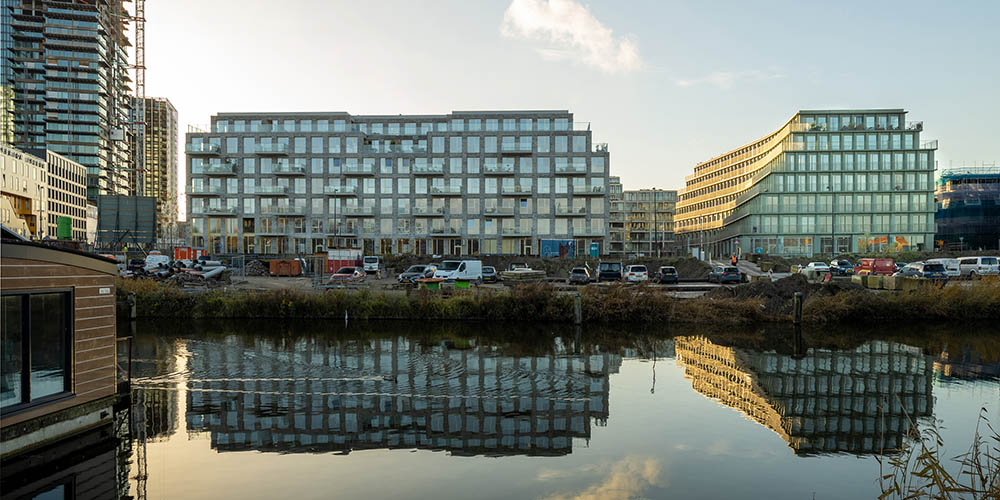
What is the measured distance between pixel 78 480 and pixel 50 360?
233 centimetres

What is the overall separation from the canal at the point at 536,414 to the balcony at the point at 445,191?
61968 millimetres

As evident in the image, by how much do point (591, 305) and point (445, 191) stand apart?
→ 57637 millimetres

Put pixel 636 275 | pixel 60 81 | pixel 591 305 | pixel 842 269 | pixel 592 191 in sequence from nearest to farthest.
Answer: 1. pixel 591 305
2. pixel 636 275
3. pixel 842 269
4. pixel 592 191
5. pixel 60 81

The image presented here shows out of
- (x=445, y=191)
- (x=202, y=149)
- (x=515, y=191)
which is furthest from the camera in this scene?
(x=202, y=149)

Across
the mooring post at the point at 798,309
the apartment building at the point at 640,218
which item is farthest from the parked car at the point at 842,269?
the apartment building at the point at 640,218

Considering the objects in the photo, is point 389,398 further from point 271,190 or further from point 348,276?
point 271,190

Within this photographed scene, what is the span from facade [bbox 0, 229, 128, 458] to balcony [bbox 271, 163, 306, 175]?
252ft

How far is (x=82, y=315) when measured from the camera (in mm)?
11859

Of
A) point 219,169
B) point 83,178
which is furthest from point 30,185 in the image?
point 219,169

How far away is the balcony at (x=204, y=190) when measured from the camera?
287 feet

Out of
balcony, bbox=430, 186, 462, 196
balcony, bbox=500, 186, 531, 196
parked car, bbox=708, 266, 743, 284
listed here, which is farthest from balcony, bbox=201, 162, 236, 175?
parked car, bbox=708, 266, 743, 284

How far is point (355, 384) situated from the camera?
17.0m

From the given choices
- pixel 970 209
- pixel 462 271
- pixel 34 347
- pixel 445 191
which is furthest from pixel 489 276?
pixel 970 209

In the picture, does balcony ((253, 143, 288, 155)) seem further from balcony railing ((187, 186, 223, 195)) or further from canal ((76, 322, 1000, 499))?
canal ((76, 322, 1000, 499))
